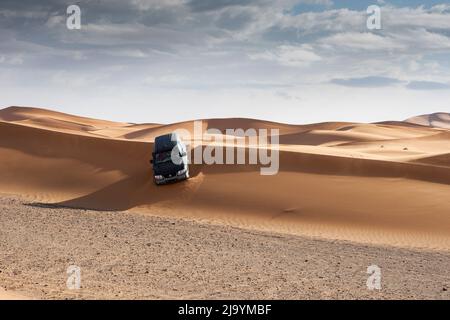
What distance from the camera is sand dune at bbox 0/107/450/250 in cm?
1898

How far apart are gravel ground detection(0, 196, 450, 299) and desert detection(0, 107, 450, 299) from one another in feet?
0.15

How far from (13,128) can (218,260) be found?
23254 mm

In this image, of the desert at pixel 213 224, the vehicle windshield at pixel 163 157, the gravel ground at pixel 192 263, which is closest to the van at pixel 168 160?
the vehicle windshield at pixel 163 157

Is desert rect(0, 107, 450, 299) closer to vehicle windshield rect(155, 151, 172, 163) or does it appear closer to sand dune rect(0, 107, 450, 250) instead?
sand dune rect(0, 107, 450, 250)

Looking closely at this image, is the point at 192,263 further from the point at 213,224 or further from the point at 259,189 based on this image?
the point at 259,189

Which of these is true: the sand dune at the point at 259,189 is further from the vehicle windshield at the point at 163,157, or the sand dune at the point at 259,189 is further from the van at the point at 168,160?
the vehicle windshield at the point at 163,157

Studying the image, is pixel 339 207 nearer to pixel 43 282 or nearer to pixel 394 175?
pixel 394 175

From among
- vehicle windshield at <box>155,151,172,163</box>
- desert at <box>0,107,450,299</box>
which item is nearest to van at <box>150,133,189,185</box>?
vehicle windshield at <box>155,151,172,163</box>

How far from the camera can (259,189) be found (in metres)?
22.5

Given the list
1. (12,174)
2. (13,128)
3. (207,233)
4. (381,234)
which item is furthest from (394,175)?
(13,128)

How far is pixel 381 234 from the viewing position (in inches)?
703

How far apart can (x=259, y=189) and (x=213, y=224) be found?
400 cm

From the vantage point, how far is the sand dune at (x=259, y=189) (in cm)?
1898

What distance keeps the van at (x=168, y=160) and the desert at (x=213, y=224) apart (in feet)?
1.68
